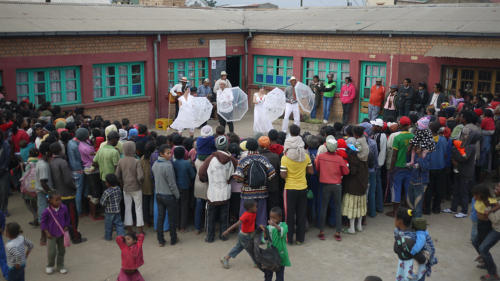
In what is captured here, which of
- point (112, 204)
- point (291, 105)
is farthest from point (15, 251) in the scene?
point (291, 105)

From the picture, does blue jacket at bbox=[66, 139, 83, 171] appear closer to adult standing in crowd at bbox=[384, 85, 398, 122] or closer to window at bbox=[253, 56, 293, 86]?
adult standing in crowd at bbox=[384, 85, 398, 122]

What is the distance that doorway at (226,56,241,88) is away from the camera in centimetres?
1900

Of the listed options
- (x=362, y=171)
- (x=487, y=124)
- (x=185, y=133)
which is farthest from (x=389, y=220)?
(x=185, y=133)

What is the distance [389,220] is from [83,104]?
9.52 m

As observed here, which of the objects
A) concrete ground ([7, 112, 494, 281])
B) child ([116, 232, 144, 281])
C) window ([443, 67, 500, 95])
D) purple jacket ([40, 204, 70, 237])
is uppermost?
window ([443, 67, 500, 95])

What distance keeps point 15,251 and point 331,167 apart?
4.41 m

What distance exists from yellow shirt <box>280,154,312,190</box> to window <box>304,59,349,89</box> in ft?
32.5

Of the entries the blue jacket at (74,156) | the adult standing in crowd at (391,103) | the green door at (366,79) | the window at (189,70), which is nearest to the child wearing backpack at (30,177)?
the blue jacket at (74,156)

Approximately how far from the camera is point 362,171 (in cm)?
775

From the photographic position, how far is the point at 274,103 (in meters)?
12.5

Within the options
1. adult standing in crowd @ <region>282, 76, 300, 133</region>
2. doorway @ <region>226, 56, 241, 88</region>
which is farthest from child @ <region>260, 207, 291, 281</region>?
doorway @ <region>226, 56, 241, 88</region>

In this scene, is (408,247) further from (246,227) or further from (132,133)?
(132,133)

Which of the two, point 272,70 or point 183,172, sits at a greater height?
point 272,70

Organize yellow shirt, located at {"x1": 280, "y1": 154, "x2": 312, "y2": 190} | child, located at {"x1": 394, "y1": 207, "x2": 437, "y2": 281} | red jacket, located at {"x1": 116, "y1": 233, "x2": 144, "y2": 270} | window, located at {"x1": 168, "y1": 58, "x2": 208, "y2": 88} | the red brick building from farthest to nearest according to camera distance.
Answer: window, located at {"x1": 168, "y1": 58, "x2": 208, "y2": 88} < the red brick building < yellow shirt, located at {"x1": 280, "y1": 154, "x2": 312, "y2": 190} < red jacket, located at {"x1": 116, "y1": 233, "x2": 144, "y2": 270} < child, located at {"x1": 394, "y1": 207, "x2": 437, "y2": 281}
